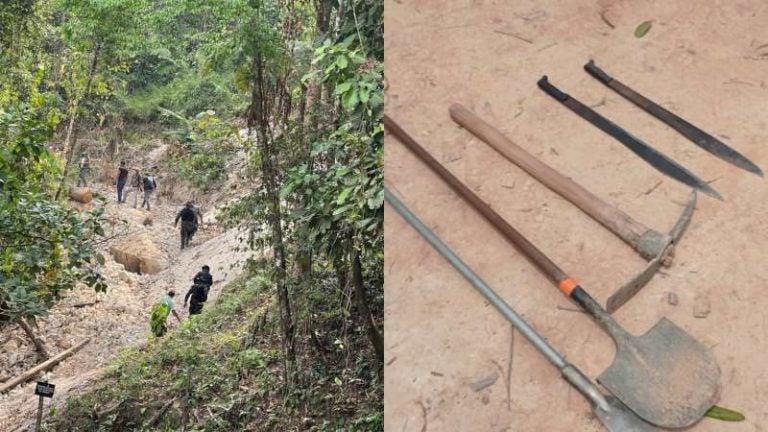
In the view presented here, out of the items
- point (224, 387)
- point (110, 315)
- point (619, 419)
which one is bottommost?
point (110, 315)

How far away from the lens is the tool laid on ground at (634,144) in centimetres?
121

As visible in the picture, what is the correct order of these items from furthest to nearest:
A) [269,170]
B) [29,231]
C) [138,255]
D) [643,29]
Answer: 1. [138,255]
2. [269,170]
3. [29,231]
4. [643,29]

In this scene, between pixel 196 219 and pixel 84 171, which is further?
pixel 84 171

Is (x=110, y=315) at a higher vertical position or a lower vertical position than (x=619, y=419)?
lower

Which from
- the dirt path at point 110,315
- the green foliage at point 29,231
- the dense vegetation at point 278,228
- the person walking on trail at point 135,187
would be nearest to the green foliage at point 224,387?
the dense vegetation at point 278,228

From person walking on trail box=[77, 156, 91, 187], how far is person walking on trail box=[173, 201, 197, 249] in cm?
251

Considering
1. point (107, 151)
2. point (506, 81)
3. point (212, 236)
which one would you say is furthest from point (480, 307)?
point (107, 151)

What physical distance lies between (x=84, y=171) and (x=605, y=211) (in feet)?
40.2

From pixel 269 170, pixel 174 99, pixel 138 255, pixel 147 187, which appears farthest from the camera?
pixel 174 99

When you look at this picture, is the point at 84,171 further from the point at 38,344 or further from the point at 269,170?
the point at 269,170

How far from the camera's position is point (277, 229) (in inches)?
147

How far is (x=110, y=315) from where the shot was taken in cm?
816

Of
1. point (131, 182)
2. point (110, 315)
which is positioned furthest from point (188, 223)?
point (131, 182)

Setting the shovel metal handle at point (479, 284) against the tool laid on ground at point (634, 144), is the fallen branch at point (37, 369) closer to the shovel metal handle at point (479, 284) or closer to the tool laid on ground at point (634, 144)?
the shovel metal handle at point (479, 284)
